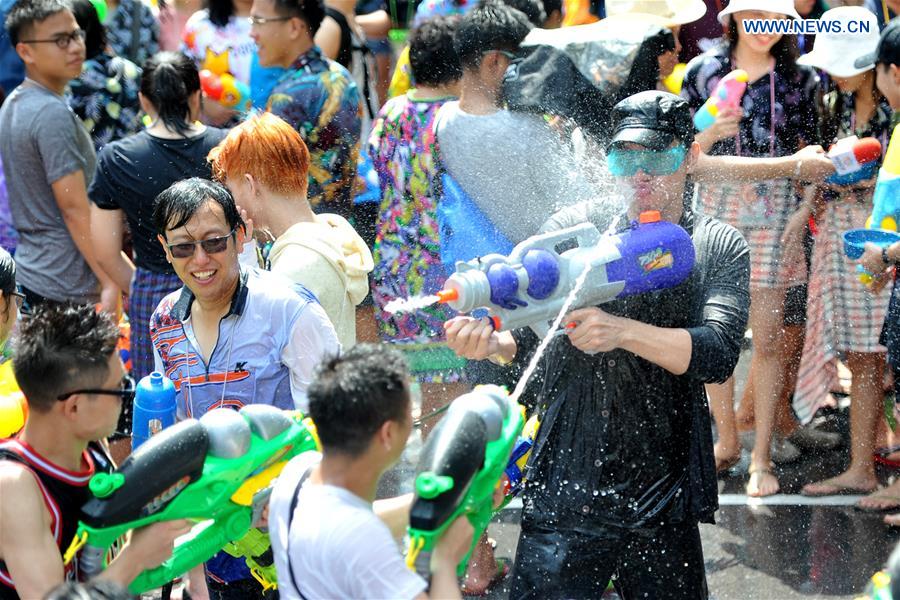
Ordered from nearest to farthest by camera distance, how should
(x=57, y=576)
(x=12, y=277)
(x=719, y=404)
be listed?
1. (x=57, y=576)
2. (x=12, y=277)
3. (x=719, y=404)

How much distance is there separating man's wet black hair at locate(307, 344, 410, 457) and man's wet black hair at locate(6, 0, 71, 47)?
3956mm

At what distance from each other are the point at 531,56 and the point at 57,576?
3252 mm

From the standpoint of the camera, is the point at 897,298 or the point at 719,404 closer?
the point at 897,298

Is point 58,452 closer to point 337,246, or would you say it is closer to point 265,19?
point 337,246

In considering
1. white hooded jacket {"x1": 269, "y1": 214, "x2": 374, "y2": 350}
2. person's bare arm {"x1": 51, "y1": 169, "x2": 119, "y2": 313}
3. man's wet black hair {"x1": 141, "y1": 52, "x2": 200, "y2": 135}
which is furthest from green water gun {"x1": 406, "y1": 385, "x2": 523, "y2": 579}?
person's bare arm {"x1": 51, "y1": 169, "x2": 119, "y2": 313}

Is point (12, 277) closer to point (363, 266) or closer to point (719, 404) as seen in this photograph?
point (363, 266)

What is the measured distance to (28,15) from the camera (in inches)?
239

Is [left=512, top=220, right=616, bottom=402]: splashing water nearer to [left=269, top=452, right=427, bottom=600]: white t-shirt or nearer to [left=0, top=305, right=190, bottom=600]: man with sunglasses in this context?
[left=269, top=452, right=427, bottom=600]: white t-shirt

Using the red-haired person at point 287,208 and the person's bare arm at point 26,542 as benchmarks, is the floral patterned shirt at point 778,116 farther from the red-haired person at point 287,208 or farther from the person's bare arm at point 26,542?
the person's bare arm at point 26,542

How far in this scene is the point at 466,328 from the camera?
347cm

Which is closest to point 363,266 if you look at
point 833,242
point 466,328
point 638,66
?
point 466,328

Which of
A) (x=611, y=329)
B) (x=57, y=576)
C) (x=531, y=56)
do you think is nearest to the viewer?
(x=57, y=576)

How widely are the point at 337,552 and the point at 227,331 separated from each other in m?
1.34

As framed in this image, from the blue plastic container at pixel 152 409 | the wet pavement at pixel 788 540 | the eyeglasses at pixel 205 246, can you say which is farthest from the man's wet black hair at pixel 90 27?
the blue plastic container at pixel 152 409
